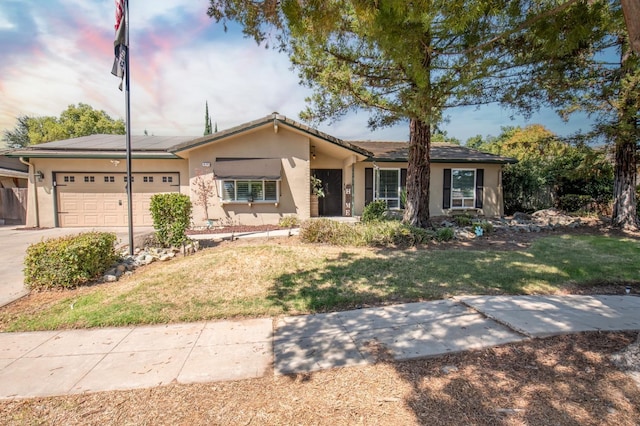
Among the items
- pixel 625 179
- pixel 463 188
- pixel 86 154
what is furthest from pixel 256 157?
pixel 625 179

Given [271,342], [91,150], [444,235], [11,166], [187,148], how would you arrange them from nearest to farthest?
[271,342] → [444,235] → [187,148] → [91,150] → [11,166]

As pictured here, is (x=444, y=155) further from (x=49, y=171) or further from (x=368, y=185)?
(x=49, y=171)

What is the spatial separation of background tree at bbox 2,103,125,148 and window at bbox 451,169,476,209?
3459 centimetres

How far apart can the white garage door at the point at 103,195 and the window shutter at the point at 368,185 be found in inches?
323

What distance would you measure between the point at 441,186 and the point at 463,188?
1.11 m

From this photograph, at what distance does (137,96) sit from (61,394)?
656cm

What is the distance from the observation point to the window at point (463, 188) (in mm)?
14445

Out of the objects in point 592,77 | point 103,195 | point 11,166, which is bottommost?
point 103,195

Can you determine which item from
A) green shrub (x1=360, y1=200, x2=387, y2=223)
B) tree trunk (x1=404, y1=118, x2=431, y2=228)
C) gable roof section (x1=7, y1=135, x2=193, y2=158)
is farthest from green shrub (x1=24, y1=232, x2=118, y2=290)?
tree trunk (x1=404, y1=118, x2=431, y2=228)

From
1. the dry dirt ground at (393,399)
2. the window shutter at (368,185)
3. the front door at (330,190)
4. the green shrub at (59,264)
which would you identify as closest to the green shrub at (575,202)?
the window shutter at (368,185)

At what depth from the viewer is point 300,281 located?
5.46 meters

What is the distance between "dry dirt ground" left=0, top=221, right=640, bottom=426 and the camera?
221cm

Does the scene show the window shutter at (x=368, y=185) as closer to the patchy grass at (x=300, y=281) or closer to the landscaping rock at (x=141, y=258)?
the patchy grass at (x=300, y=281)

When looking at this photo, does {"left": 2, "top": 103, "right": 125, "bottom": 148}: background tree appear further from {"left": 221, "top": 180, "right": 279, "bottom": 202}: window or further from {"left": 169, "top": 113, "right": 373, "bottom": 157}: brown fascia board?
{"left": 221, "top": 180, "right": 279, "bottom": 202}: window
